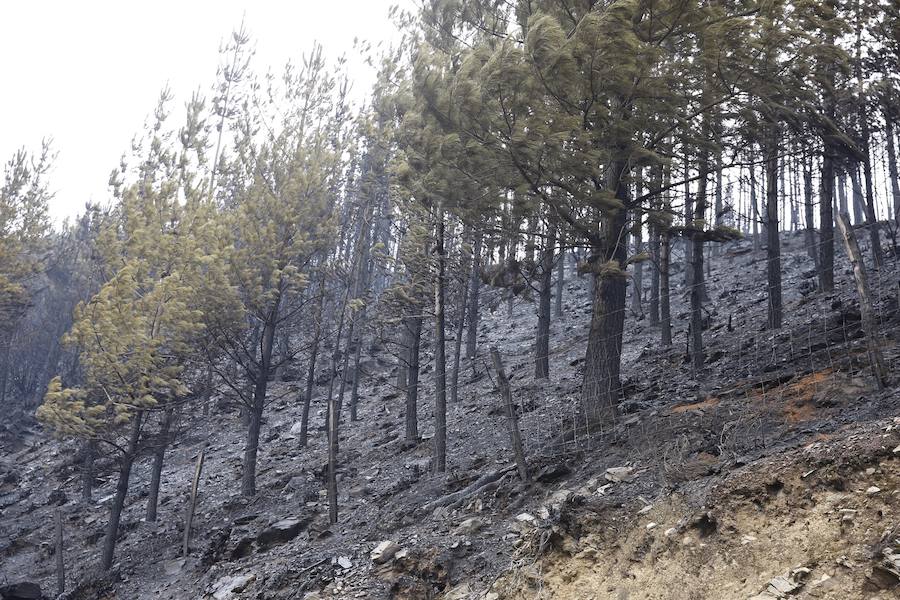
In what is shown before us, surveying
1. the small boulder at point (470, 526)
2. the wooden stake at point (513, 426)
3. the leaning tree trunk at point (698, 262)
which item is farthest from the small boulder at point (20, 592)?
the leaning tree trunk at point (698, 262)

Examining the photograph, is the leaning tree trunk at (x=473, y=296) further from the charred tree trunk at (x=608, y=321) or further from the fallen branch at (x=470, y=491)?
the fallen branch at (x=470, y=491)

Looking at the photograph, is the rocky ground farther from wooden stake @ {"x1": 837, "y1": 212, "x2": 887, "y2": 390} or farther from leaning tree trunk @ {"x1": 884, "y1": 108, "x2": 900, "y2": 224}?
leaning tree trunk @ {"x1": 884, "y1": 108, "x2": 900, "y2": 224}

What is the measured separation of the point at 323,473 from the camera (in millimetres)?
15281

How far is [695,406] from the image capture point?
9.12m

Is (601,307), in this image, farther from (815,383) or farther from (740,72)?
(740,72)

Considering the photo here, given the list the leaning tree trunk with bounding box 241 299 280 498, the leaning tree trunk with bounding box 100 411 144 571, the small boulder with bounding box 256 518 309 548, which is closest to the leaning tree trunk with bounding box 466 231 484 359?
the leaning tree trunk with bounding box 241 299 280 498

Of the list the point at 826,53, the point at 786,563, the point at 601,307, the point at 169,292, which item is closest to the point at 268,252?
the point at 169,292

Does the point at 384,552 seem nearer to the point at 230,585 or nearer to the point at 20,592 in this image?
the point at 230,585

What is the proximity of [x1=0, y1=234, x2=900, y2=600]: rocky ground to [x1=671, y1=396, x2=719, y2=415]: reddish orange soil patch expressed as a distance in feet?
0.22

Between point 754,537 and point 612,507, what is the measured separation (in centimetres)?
157

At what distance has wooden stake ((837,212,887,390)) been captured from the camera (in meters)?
7.10

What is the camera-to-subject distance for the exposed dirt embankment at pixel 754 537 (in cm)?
466

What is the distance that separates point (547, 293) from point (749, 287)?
34.9 feet

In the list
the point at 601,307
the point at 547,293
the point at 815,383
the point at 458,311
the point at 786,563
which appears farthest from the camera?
the point at 458,311
